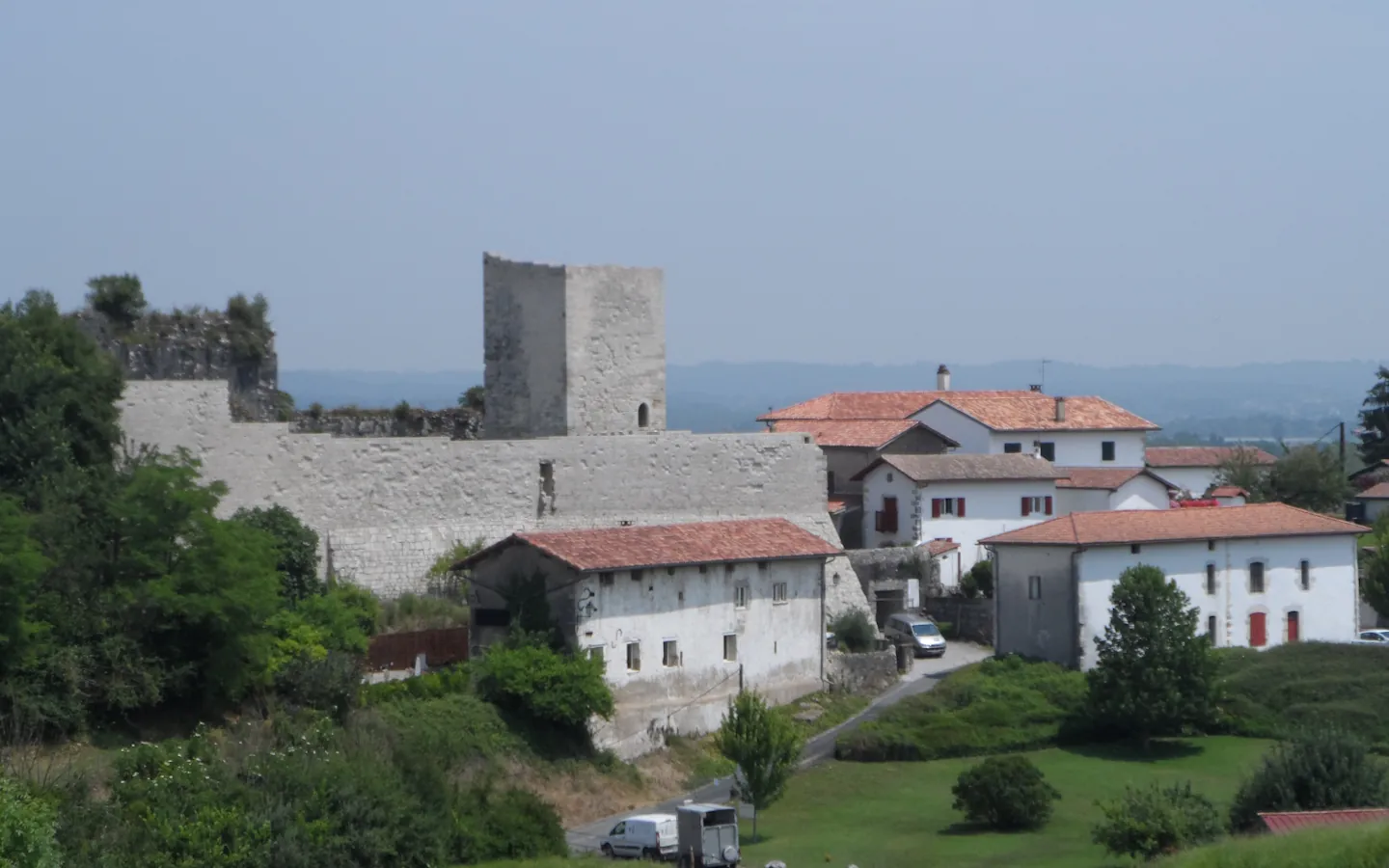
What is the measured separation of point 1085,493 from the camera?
188 ft

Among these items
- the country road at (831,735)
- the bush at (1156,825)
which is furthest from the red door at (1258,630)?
the bush at (1156,825)

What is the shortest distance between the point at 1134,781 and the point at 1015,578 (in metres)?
8.87

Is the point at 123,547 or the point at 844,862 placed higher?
the point at 123,547

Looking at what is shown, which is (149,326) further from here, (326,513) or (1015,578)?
(1015,578)

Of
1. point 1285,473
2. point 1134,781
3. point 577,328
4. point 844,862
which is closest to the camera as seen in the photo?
point 844,862

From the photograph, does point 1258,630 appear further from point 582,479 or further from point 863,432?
point 582,479

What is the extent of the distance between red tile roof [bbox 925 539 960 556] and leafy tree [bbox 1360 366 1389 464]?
36701 mm

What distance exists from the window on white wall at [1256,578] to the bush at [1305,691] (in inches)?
101

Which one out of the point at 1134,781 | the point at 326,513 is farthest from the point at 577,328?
the point at 1134,781

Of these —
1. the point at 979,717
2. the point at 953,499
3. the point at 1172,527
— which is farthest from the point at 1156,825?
the point at 953,499

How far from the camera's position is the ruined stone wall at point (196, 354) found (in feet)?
146

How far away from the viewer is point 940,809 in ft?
119

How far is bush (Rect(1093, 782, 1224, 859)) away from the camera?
31906 millimetres

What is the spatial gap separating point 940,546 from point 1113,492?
24.8ft
